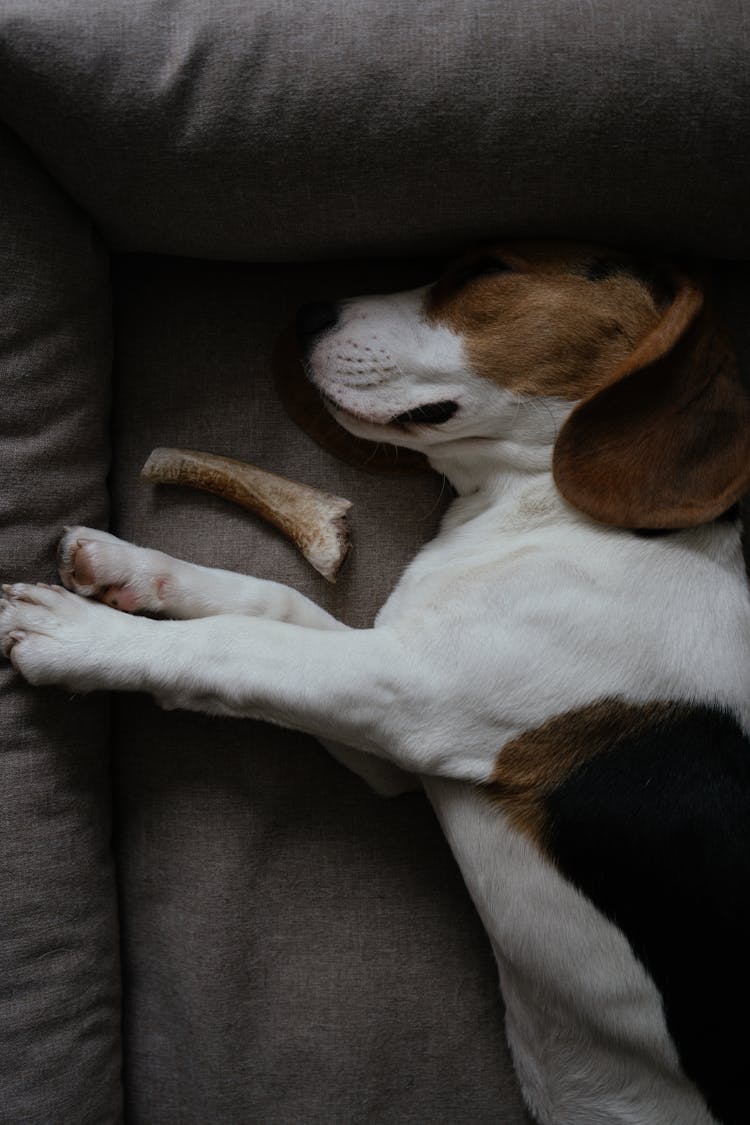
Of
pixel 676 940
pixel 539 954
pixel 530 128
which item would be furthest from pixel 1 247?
pixel 676 940

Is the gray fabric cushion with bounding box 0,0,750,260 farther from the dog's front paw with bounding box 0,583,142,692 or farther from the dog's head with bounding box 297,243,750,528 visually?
the dog's front paw with bounding box 0,583,142,692

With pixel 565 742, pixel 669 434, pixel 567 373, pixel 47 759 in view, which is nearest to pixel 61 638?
pixel 47 759

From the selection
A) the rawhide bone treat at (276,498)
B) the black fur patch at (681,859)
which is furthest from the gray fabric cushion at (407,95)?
the black fur patch at (681,859)

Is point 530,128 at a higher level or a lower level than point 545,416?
higher

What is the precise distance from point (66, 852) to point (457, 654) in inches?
35.7

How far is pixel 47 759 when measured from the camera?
5.82 feet

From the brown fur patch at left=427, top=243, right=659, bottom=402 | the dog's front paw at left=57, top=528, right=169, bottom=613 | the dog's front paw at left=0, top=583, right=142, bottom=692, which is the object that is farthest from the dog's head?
the dog's front paw at left=0, top=583, right=142, bottom=692

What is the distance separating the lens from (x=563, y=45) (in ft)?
5.32

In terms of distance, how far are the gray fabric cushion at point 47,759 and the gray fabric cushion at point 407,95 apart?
0.70ft

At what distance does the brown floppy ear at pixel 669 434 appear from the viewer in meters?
1.59

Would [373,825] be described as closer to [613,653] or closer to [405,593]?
[405,593]

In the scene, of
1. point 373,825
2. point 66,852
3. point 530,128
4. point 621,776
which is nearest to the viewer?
point 621,776

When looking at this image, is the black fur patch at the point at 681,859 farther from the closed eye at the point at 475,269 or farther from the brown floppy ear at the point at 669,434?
the closed eye at the point at 475,269

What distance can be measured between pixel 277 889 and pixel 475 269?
1373mm
